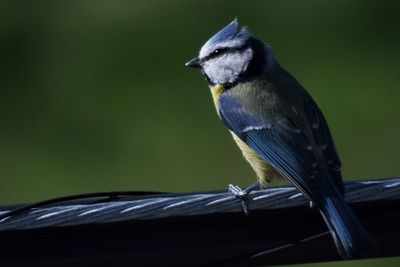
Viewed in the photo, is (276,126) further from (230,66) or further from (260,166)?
(230,66)

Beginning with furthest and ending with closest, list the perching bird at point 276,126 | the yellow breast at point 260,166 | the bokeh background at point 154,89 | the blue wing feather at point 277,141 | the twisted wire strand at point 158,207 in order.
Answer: the bokeh background at point 154,89 → the yellow breast at point 260,166 → the blue wing feather at point 277,141 → the perching bird at point 276,126 → the twisted wire strand at point 158,207

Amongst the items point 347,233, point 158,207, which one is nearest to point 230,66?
point 347,233

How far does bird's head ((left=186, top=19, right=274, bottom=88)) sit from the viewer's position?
17.1 feet

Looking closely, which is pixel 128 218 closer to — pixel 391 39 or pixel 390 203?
pixel 390 203

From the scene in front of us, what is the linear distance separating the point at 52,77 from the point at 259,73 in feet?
19.0

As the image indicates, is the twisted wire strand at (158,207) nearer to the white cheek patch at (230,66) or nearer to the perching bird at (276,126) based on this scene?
the perching bird at (276,126)

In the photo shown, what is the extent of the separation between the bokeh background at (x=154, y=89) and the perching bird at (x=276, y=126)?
9.48 ft

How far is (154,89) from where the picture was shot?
10.4 meters

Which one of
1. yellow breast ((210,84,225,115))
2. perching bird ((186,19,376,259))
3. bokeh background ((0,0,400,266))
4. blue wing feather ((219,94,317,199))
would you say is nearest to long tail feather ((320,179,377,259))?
perching bird ((186,19,376,259))

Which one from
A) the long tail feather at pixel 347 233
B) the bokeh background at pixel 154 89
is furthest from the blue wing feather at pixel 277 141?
the bokeh background at pixel 154 89

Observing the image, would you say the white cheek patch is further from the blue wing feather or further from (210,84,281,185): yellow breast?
(210,84,281,185): yellow breast

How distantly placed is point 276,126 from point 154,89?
570 cm

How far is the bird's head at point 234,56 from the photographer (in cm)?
523

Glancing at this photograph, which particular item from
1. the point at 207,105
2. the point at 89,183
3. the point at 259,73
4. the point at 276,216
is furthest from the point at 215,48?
the point at 207,105
